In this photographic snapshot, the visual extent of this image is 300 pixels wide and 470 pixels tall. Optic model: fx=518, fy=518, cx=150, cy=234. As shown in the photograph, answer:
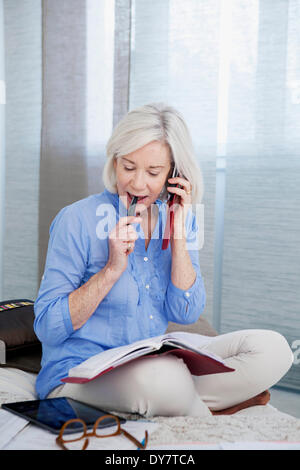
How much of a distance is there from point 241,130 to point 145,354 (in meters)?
1.61

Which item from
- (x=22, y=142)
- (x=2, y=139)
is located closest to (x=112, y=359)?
(x=22, y=142)

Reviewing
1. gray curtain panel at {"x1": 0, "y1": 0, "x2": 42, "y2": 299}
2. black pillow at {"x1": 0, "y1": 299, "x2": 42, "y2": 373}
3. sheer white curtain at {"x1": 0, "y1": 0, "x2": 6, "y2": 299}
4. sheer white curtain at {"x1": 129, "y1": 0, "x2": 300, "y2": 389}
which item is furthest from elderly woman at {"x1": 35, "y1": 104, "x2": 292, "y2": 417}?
sheer white curtain at {"x1": 0, "y1": 0, "x2": 6, "y2": 299}

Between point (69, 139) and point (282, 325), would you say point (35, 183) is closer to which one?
point (69, 139)

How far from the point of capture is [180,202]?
Result: 1.44 metres

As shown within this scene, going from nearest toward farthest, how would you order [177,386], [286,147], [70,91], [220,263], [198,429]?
[198,429] < [177,386] < [286,147] < [220,263] < [70,91]

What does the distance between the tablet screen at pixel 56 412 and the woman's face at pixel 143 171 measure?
55cm

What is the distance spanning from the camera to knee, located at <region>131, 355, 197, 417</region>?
43.5 inches

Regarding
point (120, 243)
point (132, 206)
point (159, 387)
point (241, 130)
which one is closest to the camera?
point (159, 387)

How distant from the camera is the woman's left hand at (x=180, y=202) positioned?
140cm

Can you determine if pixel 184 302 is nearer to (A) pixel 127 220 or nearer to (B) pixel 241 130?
(A) pixel 127 220

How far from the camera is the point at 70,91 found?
2924 mm

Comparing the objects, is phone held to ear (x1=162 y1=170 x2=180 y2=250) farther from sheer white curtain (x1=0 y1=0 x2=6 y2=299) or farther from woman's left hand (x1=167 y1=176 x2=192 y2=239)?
sheer white curtain (x1=0 y1=0 x2=6 y2=299)

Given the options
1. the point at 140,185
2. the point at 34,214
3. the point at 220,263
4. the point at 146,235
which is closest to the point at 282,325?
the point at 220,263

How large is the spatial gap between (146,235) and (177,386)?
1.56ft
